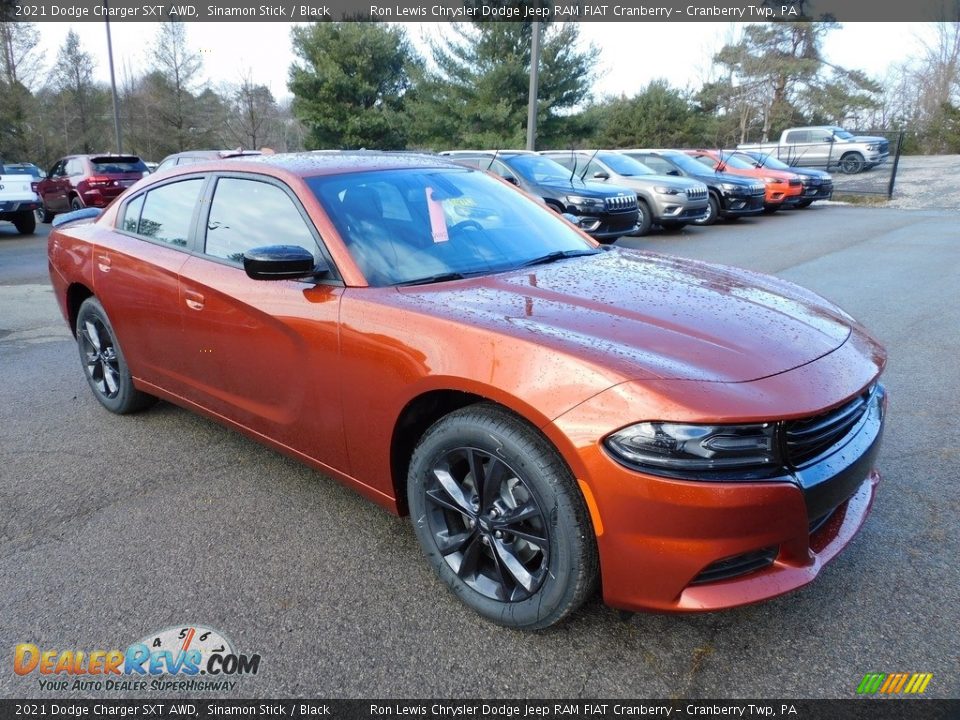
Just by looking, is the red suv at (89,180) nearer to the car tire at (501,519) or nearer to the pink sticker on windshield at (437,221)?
the pink sticker on windshield at (437,221)

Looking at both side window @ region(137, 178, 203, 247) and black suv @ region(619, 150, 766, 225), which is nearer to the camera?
side window @ region(137, 178, 203, 247)

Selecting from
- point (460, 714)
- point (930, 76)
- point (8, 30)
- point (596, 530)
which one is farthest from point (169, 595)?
point (930, 76)

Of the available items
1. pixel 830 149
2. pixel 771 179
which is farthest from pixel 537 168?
pixel 830 149

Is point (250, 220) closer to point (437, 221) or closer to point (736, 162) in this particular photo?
point (437, 221)

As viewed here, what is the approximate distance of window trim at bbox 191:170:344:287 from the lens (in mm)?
2789

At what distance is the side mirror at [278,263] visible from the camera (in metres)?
2.63

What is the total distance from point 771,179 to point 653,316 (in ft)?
54.7

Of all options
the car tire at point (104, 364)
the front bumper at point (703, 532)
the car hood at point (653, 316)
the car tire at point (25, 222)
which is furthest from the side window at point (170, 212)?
the car tire at point (25, 222)

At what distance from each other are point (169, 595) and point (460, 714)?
47.2 inches

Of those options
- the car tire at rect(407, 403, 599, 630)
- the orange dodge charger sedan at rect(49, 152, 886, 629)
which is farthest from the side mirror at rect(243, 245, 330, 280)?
the car tire at rect(407, 403, 599, 630)

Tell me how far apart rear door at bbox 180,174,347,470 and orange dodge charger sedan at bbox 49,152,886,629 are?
1 centimetres

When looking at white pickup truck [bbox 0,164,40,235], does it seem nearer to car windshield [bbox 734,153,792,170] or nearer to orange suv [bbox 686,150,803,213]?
orange suv [bbox 686,150,803,213]

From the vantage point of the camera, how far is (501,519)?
2.28 m

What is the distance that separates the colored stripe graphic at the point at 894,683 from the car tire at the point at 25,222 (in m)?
16.5
